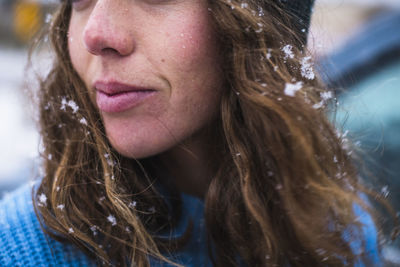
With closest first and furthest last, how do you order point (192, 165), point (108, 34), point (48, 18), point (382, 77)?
1. point (108, 34)
2. point (192, 165)
3. point (48, 18)
4. point (382, 77)

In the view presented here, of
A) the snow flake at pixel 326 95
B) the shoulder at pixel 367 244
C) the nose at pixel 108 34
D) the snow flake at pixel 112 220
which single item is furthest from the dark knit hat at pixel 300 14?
the snow flake at pixel 112 220

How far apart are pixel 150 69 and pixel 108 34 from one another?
0.17 m

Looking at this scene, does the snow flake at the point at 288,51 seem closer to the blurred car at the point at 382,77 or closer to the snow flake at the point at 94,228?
the snow flake at the point at 94,228

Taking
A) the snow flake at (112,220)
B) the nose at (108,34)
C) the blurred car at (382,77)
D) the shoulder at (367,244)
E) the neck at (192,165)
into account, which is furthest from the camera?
the blurred car at (382,77)

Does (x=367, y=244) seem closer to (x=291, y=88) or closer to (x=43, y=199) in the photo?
(x=291, y=88)

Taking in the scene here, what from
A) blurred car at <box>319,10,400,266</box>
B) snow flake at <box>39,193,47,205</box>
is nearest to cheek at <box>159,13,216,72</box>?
snow flake at <box>39,193,47,205</box>

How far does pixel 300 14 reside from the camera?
1.45m

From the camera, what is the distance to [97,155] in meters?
1.49

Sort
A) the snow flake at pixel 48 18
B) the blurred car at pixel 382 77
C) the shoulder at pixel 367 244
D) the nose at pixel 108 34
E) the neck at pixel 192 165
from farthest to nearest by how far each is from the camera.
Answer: the blurred car at pixel 382 77
the snow flake at pixel 48 18
the neck at pixel 192 165
the shoulder at pixel 367 244
the nose at pixel 108 34

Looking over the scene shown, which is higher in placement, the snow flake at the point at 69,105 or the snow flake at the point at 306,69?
the snow flake at the point at 306,69

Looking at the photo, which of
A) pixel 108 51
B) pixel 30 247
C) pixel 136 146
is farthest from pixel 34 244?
pixel 108 51

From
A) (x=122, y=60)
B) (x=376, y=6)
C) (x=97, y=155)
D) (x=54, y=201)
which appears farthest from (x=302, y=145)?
(x=376, y=6)

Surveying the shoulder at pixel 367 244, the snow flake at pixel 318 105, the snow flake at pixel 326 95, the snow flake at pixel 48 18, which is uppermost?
the snow flake at pixel 48 18

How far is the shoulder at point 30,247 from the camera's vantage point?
135 cm
